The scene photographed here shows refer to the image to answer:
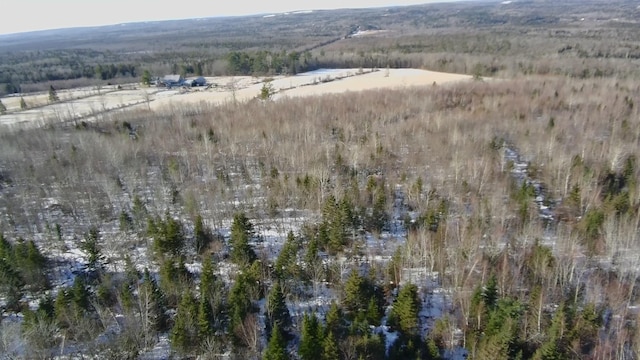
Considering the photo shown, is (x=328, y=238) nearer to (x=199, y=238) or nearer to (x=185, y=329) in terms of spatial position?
(x=199, y=238)

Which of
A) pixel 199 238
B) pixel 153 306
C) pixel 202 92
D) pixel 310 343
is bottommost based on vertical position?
pixel 310 343

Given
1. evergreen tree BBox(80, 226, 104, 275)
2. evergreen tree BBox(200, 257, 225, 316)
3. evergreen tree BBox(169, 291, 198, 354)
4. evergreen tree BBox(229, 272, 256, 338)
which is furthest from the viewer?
evergreen tree BBox(80, 226, 104, 275)

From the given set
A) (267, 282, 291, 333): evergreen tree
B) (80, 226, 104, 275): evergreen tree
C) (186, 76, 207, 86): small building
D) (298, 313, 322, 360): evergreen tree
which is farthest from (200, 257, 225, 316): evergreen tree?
(186, 76, 207, 86): small building

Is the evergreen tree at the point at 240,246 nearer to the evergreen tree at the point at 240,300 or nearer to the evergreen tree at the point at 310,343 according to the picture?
the evergreen tree at the point at 240,300

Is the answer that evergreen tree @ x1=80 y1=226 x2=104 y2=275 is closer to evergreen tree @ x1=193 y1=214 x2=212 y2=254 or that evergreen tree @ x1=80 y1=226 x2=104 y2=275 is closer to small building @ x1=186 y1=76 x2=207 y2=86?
evergreen tree @ x1=193 y1=214 x2=212 y2=254

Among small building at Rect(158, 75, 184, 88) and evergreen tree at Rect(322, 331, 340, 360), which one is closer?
evergreen tree at Rect(322, 331, 340, 360)

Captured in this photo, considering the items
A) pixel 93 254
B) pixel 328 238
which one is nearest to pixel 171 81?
pixel 93 254
